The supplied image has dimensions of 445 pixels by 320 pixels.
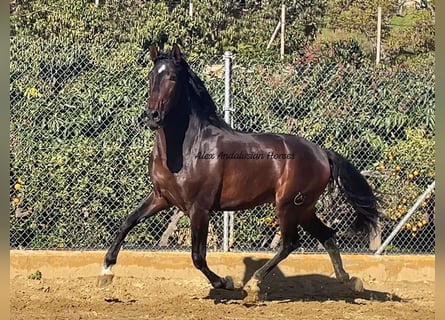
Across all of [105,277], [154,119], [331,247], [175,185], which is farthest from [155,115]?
[331,247]

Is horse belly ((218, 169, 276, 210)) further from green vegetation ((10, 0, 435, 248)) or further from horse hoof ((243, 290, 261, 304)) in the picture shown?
green vegetation ((10, 0, 435, 248))

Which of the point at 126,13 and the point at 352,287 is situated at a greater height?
the point at 126,13

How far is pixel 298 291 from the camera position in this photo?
8273 millimetres

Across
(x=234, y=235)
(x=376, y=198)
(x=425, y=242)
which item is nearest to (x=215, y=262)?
(x=234, y=235)

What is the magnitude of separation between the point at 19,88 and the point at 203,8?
893 cm

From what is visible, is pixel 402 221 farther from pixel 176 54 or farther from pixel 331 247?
pixel 176 54

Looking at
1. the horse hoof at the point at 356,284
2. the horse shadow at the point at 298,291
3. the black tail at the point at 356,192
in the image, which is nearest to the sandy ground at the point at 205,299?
the horse shadow at the point at 298,291

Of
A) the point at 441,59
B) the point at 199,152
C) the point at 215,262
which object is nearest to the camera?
the point at 441,59

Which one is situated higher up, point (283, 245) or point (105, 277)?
point (283, 245)

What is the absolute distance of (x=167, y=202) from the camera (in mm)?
7379

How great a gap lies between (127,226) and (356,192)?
2.31m

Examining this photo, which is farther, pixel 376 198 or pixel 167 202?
pixel 376 198

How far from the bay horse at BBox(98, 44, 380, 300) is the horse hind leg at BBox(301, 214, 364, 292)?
0.03 metres

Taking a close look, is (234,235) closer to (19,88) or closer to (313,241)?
(313,241)
